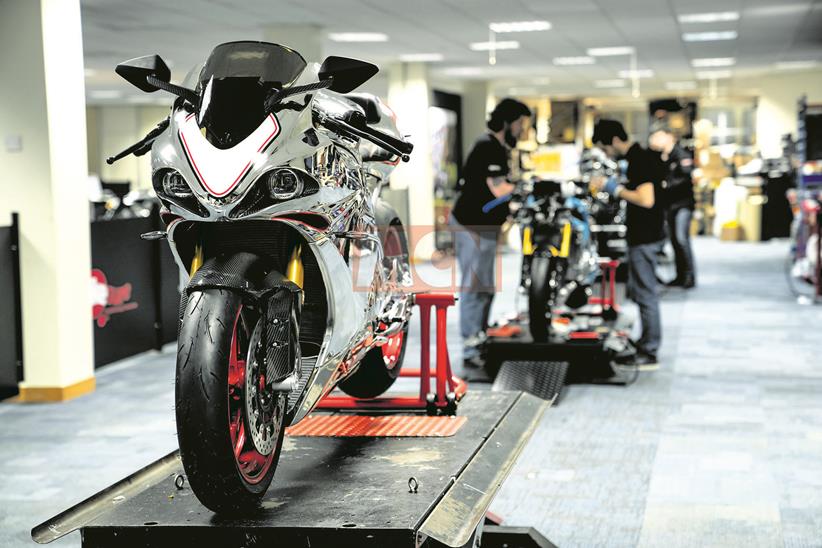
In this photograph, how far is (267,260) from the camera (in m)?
2.79

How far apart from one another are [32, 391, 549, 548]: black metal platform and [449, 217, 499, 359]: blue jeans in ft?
12.8

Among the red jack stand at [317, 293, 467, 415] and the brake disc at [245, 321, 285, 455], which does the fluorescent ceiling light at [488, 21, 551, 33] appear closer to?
the red jack stand at [317, 293, 467, 415]

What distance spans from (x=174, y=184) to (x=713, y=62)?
16.3 meters

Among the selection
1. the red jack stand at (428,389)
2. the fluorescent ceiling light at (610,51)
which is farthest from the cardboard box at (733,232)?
the red jack stand at (428,389)

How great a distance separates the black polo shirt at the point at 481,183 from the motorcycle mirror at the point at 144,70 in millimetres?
4399

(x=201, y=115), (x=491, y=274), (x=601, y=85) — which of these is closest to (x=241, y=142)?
(x=201, y=115)

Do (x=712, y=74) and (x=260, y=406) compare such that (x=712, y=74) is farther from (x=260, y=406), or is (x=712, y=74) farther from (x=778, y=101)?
(x=260, y=406)

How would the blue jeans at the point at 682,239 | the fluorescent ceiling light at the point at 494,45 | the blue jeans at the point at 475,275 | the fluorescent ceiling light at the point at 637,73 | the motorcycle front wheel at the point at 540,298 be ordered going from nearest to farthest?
the motorcycle front wheel at the point at 540,298
the blue jeans at the point at 475,275
the blue jeans at the point at 682,239
the fluorescent ceiling light at the point at 494,45
the fluorescent ceiling light at the point at 637,73

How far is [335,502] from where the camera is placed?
106 inches

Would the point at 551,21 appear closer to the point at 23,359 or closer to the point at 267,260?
the point at 23,359

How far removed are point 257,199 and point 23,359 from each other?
4638mm

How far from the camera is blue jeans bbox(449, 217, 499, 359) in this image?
722 cm

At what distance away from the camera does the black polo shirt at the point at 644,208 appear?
708cm

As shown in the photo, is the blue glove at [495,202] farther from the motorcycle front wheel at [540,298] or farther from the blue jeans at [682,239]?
the blue jeans at [682,239]
